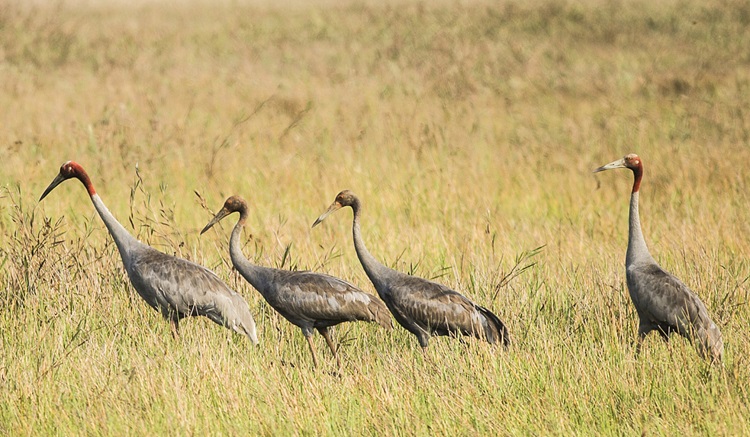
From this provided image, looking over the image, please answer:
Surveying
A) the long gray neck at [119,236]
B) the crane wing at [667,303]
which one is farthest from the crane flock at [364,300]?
the long gray neck at [119,236]

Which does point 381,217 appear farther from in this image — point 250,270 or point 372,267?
point 250,270

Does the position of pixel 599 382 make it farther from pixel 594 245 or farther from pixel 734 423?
pixel 594 245

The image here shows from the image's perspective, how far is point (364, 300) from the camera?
5.61 m

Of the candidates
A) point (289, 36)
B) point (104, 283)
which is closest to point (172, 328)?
point (104, 283)

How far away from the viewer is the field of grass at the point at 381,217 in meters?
4.50

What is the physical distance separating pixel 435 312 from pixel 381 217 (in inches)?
121

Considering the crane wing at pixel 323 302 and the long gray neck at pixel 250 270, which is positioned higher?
the long gray neck at pixel 250 270

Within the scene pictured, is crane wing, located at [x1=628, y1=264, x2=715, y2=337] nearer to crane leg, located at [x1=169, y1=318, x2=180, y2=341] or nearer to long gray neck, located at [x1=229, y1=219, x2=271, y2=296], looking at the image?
long gray neck, located at [x1=229, y1=219, x2=271, y2=296]

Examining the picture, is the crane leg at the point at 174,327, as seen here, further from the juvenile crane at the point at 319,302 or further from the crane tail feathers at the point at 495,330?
the crane tail feathers at the point at 495,330

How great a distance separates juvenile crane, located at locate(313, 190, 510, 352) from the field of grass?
13 centimetres

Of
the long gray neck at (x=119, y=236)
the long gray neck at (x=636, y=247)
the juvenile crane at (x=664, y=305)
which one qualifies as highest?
the long gray neck at (x=119, y=236)

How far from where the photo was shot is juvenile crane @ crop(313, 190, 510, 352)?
5488 mm

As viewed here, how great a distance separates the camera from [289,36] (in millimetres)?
23844

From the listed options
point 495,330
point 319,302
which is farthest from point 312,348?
point 495,330
